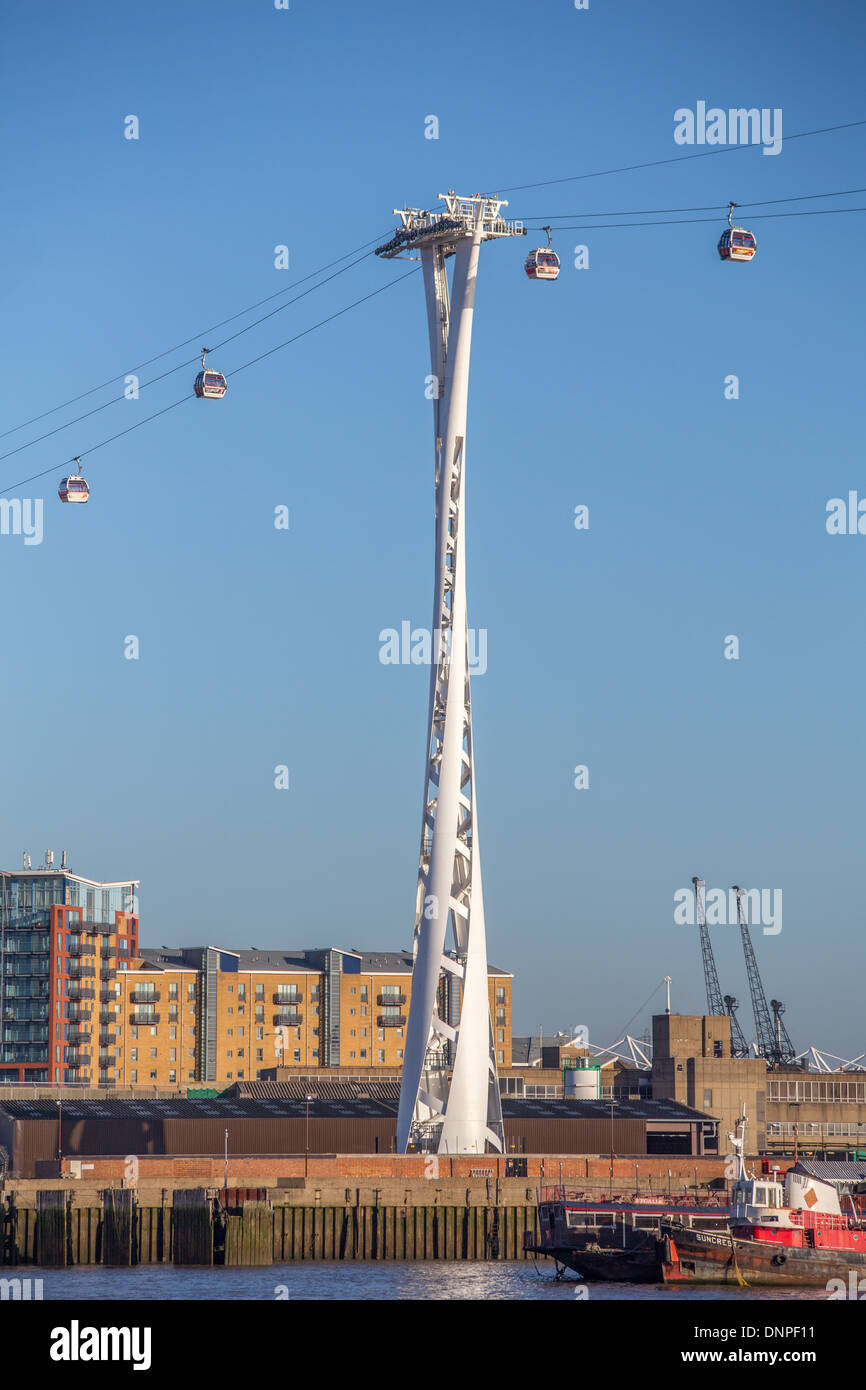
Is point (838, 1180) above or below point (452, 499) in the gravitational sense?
below

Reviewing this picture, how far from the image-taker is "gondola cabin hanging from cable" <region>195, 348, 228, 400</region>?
242ft

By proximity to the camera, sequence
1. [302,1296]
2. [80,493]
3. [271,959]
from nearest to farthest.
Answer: [302,1296]
[80,493]
[271,959]

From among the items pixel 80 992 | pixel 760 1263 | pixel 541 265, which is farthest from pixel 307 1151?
pixel 80 992

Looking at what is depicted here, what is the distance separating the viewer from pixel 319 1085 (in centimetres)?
13625

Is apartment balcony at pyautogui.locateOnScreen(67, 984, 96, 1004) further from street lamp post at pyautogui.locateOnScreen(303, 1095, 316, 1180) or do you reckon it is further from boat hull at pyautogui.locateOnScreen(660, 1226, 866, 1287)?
boat hull at pyautogui.locateOnScreen(660, 1226, 866, 1287)

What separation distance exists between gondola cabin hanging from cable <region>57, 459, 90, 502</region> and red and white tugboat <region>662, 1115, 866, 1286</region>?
3434 centimetres

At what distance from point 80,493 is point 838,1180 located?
42.3 m

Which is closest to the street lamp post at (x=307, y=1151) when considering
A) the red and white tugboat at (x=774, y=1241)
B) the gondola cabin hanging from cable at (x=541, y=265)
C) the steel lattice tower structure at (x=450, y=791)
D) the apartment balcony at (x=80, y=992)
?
the steel lattice tower structure at (x=450, y=791)

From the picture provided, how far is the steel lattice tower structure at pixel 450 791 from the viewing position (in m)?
82.6

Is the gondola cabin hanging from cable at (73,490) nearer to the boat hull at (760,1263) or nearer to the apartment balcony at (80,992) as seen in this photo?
the boat hull at (760,1263)

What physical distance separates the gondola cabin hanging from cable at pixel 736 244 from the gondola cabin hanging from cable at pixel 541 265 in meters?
8.55

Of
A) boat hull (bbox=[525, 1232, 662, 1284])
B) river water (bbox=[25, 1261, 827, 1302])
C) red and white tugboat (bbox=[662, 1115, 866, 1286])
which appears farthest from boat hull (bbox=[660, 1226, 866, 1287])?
boat hull (bbox=[525, 1232, 662, 1284])
